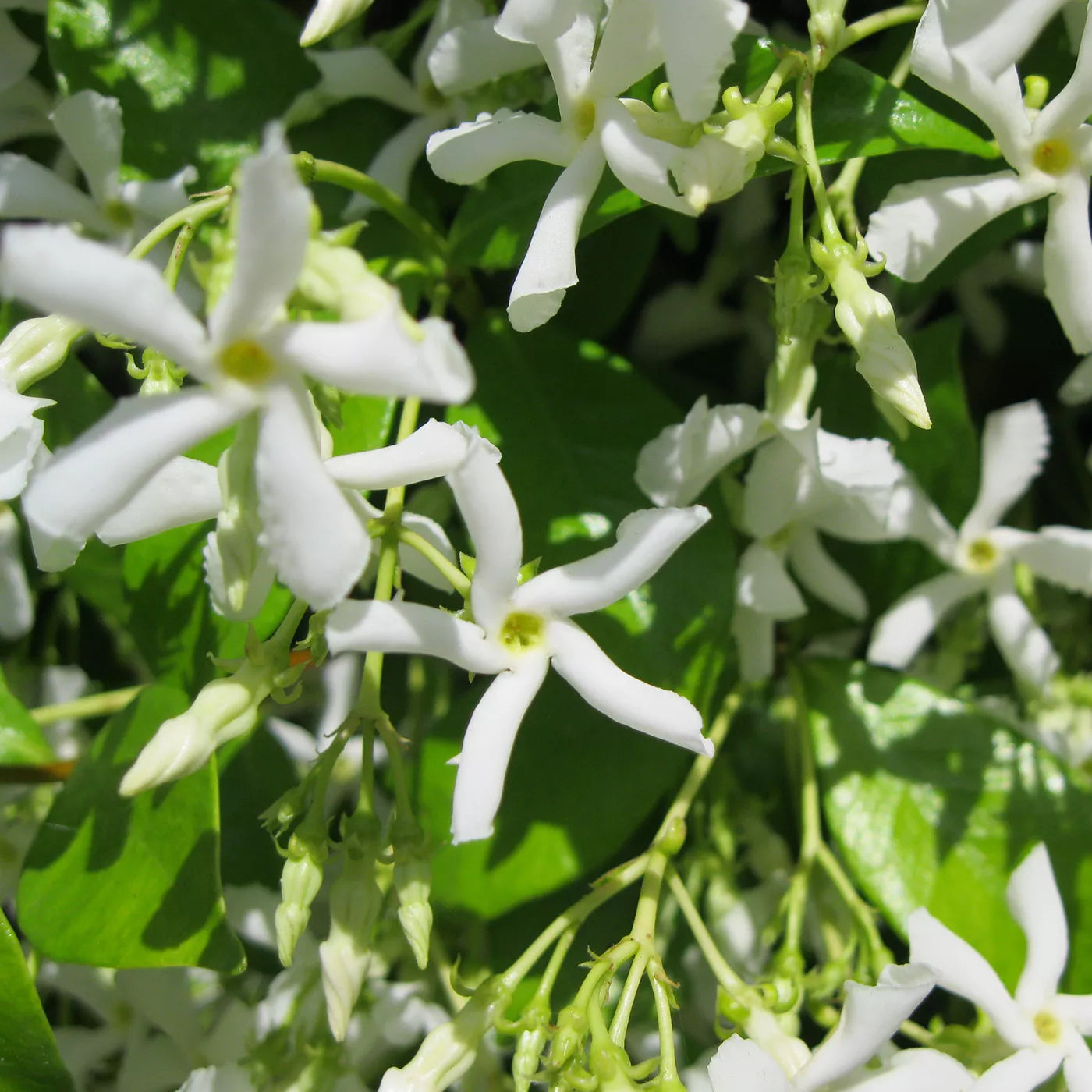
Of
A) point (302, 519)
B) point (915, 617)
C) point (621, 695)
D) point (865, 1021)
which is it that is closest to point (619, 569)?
point (621, 695)

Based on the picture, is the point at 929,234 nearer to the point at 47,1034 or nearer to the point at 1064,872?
the point at 1064,872

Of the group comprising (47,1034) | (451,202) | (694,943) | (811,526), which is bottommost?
(694,943)

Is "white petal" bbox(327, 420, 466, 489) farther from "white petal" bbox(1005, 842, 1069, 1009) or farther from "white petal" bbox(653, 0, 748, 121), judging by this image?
"white petal" bbox(1005, 842, 1069, 1009)

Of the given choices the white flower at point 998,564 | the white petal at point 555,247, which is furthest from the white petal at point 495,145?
the white flower at point 998,564

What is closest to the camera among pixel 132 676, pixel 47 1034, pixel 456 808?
pixel 456 808

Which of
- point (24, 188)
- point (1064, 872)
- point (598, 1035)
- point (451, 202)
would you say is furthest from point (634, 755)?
point (24, 188)

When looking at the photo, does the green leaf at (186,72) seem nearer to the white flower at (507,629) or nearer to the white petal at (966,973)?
the white flower at (507,629)

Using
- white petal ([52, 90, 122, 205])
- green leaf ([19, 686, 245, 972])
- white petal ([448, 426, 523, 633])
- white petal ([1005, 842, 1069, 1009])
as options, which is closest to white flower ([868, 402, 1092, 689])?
white petal ([1005, 842, 1069, 1009])
